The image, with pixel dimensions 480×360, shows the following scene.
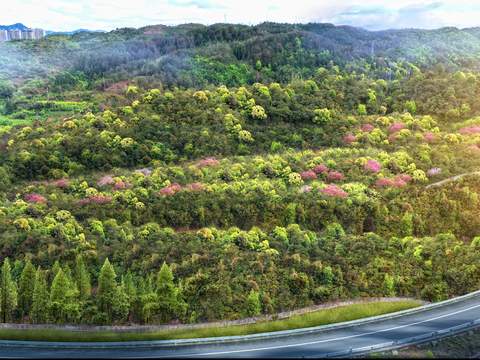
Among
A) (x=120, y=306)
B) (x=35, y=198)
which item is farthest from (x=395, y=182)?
(x=35, y=198)

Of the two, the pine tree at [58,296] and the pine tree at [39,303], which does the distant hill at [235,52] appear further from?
the pine tree at [39,303]

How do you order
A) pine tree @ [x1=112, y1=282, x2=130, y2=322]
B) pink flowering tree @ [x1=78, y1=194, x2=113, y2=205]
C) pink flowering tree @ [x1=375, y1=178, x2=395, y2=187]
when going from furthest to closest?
pink flowering tree @ [x1=375, y1=178, x2=395, y2=187]
pink flowering tree @ [x1=78, y1=194, x2=113, y2=205]
pine tree @ [x1=112, y1=282, x2=130, y2=322]

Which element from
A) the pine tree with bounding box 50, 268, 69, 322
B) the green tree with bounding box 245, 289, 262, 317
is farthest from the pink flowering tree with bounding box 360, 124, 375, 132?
the pine tree with bounding box 50, 268, 69, 322

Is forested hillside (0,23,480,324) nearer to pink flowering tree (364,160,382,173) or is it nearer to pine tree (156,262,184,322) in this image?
pine tree (156,262,184,322)

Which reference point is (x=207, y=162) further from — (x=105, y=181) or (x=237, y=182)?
(x=105, y=181)

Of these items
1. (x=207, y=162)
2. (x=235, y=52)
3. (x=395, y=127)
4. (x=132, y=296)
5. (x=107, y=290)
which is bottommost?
(x=132, y=296)

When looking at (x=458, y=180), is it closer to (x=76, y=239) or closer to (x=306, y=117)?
(x=306, y=117)

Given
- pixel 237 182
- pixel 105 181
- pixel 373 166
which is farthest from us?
pixel 373 166

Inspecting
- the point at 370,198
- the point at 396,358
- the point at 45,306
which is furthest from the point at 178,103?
the point at 396,358
